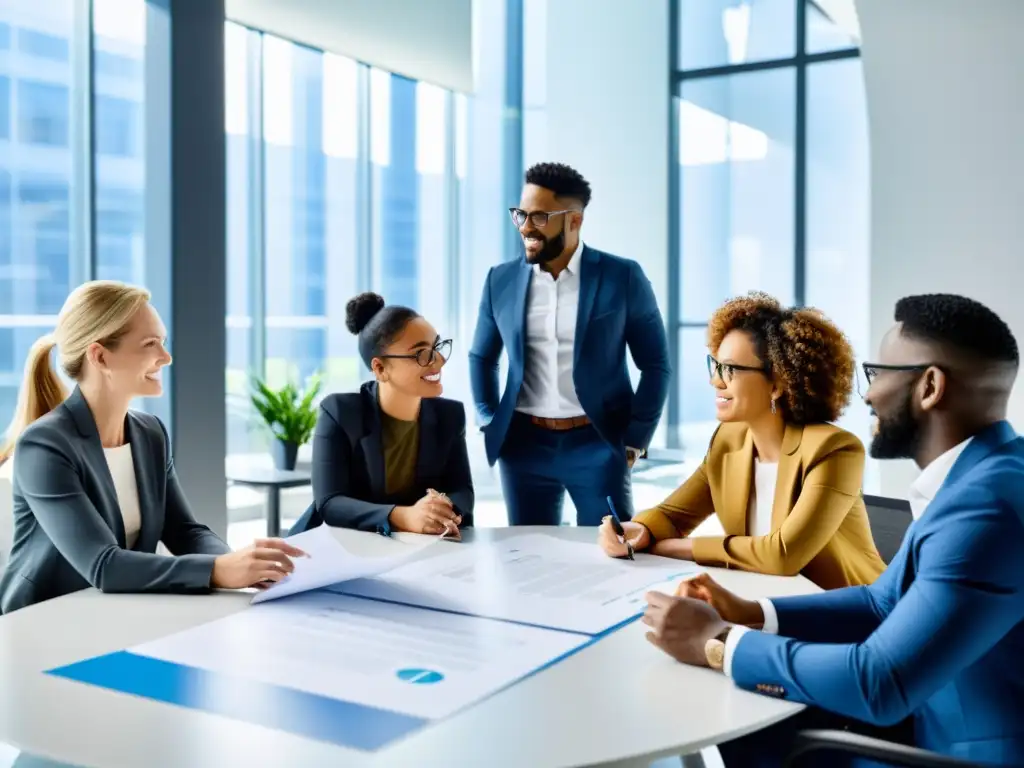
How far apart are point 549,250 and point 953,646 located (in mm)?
2340

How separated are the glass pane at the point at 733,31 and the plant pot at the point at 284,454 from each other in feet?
13.2

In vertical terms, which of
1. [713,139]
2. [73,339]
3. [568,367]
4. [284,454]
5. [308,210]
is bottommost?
[284,454]

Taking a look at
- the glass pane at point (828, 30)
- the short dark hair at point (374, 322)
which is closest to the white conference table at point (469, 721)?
the short dark hair at point (374, 322)

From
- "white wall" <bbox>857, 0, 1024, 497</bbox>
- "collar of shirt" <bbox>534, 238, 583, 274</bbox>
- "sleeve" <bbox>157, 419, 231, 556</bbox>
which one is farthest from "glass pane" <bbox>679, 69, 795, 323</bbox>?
"sleeve" <bbox>157, 419, 231, 556</bbox>

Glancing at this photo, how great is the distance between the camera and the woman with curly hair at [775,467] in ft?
7.50

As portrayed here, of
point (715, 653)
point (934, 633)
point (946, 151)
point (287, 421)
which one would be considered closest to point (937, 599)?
point (934, 633)

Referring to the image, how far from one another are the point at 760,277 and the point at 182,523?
5557 millimetres

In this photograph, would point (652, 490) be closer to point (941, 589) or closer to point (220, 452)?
point (220, 452)

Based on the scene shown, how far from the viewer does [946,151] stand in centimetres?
531

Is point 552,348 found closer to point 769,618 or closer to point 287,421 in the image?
point 769,618

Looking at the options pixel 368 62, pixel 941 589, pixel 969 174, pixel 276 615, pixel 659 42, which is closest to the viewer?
pixel 941 589

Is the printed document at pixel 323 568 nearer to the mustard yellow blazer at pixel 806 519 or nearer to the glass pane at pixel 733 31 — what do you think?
the mustard yellow blazer at pixel 806 519

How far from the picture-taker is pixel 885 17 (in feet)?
17.5

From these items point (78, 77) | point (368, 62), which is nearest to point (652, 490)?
point (368, 62)
